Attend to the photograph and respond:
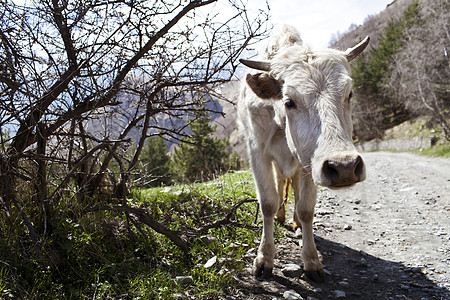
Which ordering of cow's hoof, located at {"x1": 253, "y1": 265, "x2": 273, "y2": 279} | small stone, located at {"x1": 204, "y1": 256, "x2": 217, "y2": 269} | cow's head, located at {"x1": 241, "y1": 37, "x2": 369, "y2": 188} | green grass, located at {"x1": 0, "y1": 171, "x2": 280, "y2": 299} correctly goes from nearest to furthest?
cow's head, located at {"x1": 241, "y1": 37, "x2": 369, "y2": 188} → green grass, located at {"x1": 0, "y1": 171, "x2": 280, "y2": 299} → small stone, located at {"x1": 204, "y1": 256, "x2": 217, "y2": 269} → cow's hoof, located at {"x1": 253, "y1": 265, "x2": 273, "y2": 279}

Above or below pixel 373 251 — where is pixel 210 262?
above

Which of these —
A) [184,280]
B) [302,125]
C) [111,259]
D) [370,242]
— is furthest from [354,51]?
[111,259]

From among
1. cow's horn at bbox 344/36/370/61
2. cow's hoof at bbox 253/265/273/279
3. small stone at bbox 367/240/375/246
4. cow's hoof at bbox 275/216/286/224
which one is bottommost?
small stone at bbox 367/240/375/246

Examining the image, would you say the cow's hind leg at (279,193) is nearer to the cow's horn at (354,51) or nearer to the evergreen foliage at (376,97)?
the cow's horn at (354,51)

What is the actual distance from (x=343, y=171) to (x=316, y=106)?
29.8 inches

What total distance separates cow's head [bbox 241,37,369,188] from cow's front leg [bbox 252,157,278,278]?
0.78 metres

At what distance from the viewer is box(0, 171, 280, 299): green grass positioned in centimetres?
285

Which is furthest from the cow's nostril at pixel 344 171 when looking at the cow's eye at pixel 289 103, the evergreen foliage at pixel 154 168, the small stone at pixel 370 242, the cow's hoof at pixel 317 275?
the small stone at pixel 370 242

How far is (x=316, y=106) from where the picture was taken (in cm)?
296

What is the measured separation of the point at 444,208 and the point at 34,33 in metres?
6.94

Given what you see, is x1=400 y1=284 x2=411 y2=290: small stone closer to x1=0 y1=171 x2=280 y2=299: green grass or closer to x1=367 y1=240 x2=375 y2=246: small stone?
x1=367 y1=240 x2=375 y2=246: small stone

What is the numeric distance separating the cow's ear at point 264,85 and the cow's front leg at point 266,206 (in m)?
0.94

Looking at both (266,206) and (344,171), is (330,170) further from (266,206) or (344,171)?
(266,206)

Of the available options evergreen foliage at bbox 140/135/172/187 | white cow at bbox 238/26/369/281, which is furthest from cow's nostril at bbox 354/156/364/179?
evergreen foliage at bbox 140/135/172/187
